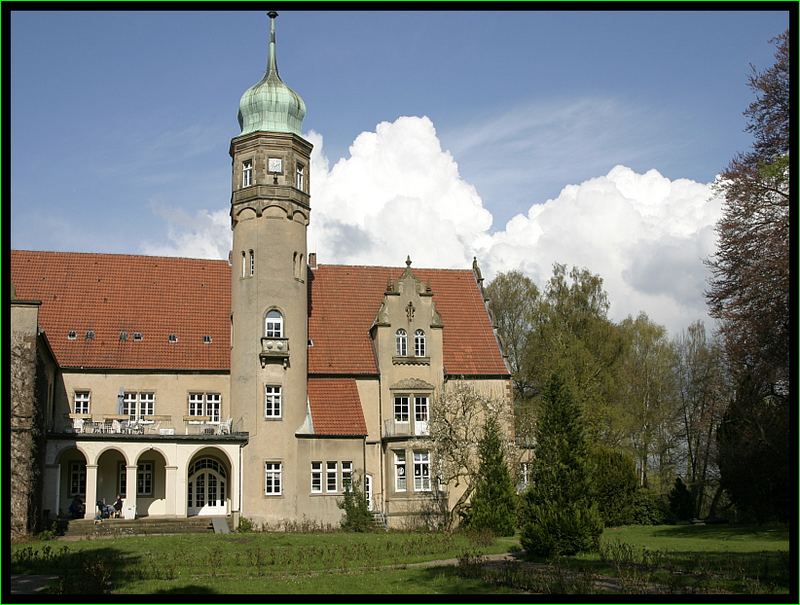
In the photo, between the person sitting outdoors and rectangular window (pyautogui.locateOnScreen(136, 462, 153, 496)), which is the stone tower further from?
the person sitting outdoors

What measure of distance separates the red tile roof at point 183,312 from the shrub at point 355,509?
227 inches

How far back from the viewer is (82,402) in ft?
136

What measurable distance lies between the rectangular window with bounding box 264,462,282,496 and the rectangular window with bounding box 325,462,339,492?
82.8 inches

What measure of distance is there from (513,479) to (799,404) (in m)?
26.0

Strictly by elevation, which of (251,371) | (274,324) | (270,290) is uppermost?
(270,290)

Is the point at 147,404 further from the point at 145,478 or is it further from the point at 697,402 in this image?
the point at 697,402

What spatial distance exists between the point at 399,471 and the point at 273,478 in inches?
225

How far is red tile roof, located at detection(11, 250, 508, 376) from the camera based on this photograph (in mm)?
42750

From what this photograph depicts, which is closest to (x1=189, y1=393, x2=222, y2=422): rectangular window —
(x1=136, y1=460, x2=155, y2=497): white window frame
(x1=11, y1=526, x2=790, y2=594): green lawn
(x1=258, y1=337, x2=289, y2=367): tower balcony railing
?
(x1=136, y1=460, x2=155, y2=497): white window frame

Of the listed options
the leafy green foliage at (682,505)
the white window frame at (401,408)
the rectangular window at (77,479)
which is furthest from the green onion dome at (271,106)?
the leafy green foliage at (682,505)

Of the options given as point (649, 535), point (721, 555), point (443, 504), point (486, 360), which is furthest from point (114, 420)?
point (721, 555)

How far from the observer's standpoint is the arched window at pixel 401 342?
146 feet

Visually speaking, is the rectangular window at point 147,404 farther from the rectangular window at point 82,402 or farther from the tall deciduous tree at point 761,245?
the tall deciduous tree at point 761,245

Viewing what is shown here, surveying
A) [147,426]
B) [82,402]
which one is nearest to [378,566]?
[147,426]
